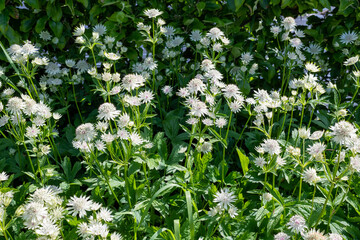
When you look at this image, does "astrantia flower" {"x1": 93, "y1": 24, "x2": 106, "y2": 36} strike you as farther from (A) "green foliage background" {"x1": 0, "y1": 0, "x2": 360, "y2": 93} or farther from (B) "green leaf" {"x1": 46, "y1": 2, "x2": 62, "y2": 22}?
(B) "green leaf" {"x1": 46, "y1": 2, "x2": 62, "y2": 22}

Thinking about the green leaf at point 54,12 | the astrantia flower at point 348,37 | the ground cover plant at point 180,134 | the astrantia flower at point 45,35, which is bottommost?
the ground cover plant at point 180,134

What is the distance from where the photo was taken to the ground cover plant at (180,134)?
1.57 m

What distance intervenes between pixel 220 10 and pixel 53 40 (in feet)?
3.69

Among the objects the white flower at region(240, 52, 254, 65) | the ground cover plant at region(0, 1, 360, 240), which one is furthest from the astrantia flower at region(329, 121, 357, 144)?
the white flower at region(240, 52, 254, 65)

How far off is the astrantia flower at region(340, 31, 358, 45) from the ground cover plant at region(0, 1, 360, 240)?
0.4 inches

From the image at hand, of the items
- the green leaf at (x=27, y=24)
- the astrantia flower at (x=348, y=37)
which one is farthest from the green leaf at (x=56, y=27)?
the astrantia flower at (x=348, y=37)

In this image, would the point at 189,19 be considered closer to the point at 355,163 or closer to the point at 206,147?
the point at 206,147

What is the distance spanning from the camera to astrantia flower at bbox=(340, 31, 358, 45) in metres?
2.55

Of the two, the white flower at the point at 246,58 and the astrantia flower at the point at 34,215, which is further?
the white flower at the point at 246,58

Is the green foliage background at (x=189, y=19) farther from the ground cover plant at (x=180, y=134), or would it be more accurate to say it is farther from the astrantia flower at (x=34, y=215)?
the astrantia flower at (x=34, y=215)

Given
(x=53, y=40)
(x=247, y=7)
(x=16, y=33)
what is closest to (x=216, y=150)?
(x=247, y=7)

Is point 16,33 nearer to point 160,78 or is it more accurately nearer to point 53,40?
point 53,40

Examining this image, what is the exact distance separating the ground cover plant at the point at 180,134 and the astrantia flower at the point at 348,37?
0.03 ft

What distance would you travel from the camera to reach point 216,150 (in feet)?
7.75
